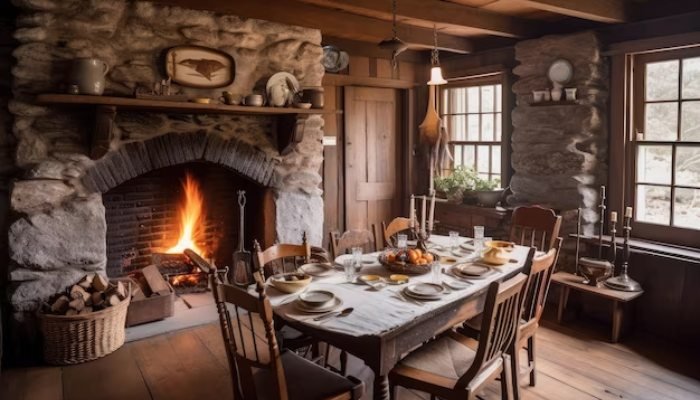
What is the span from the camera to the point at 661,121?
3.88 m

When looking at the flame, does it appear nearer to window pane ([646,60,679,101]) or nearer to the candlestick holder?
the candlestick holder

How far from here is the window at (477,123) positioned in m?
5.10

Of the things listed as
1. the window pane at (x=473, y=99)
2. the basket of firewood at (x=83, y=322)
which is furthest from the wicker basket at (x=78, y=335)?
the window pane at (x=473, y=99)

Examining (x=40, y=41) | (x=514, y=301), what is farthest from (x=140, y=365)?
(x=514, y=301)

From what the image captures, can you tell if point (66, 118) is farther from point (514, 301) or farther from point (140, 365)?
point (514, 301)

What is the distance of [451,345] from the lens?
2504mm

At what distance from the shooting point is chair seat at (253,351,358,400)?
79.0 inches

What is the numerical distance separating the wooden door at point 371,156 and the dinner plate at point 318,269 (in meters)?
2.41

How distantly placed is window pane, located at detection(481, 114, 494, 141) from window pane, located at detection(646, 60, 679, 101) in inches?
58.6

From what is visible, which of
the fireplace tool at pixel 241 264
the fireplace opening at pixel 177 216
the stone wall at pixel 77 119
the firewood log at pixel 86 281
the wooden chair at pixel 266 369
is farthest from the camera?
the fireplace opening at pixel 177 216

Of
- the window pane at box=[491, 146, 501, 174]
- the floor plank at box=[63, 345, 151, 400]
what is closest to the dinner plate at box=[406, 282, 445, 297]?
the floor plank at box=[63, 345, 151, 400]

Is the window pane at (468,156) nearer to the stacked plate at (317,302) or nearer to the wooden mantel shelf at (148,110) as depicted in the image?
the wooden mantel shelf at (148,110)

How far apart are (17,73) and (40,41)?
24 centimetres

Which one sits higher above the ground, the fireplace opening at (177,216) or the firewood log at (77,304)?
the fireplace opening at (177,216)
